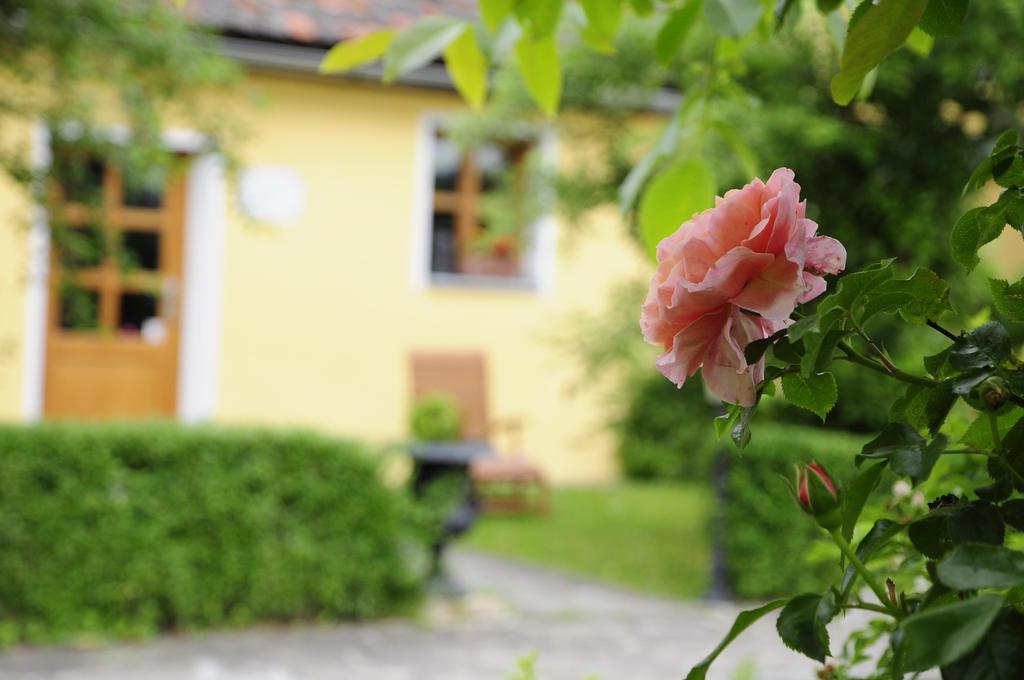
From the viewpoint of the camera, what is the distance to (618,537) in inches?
372

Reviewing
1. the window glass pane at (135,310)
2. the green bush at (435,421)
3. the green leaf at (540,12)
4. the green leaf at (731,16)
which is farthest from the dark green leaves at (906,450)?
the window glass pane at (135,310)

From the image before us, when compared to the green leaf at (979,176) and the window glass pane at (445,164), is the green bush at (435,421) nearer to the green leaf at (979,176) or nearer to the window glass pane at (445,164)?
the window glass pane at (445,164)

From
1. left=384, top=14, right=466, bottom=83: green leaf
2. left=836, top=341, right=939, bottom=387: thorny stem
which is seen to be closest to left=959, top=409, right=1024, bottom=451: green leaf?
left=836, top=341, right=939, bottom=387: thorny stem

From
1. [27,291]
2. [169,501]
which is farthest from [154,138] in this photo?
[27,291]

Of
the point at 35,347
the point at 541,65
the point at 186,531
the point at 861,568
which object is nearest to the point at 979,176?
the point at 861,568

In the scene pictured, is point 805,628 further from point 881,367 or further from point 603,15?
point 603,15

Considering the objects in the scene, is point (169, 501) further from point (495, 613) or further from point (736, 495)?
point (736, 495)

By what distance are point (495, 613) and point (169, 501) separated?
1.82 metres

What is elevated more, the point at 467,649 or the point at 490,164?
the point at 490,164

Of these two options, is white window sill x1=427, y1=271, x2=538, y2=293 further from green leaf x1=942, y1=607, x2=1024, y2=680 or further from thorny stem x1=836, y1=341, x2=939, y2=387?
green leaf x1=942, y1=607, x2=1024, y2=680

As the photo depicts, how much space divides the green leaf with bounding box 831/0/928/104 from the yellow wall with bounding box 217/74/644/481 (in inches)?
381

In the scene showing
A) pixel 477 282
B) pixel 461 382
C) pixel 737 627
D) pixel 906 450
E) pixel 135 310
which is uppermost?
pixel 477 282

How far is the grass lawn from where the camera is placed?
794cm

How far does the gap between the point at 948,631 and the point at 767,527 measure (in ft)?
21.3
